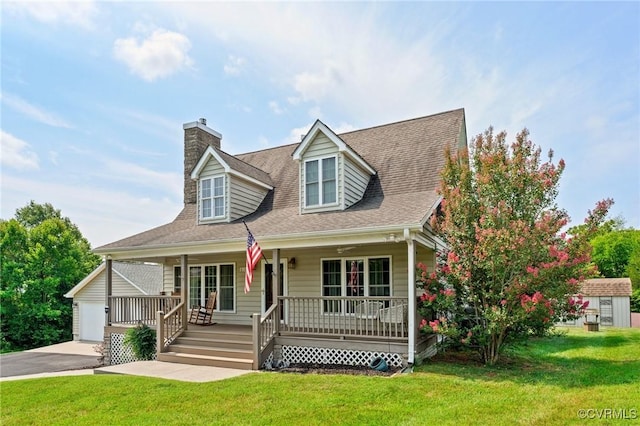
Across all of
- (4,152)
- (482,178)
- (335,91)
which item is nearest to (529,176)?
(482,178)

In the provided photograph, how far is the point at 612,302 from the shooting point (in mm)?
24797

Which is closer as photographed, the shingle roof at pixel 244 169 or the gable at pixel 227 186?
the gable at pixel 227 186

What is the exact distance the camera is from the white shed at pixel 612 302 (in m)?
24.4

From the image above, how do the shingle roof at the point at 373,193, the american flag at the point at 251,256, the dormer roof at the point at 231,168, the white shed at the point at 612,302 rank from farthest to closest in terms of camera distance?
the white shed at the point at 612,302 → the dormer roof at the point at 231,168 → the shingle roof at the point at 373,193 → the american flag at the point at 251,256

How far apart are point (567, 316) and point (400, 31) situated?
843 centimetres

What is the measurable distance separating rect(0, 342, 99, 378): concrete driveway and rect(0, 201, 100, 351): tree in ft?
25.4

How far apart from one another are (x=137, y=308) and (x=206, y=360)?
4531mm

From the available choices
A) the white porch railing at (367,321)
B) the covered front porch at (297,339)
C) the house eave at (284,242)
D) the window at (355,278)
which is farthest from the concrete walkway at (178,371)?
the window at (355,278)

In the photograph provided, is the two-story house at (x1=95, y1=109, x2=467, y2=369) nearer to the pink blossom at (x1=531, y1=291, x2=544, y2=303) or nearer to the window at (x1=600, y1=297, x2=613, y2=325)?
the pink blossom at (x1=531, y1=291, x2=544, y2=303)

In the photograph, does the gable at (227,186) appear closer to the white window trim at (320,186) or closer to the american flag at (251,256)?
the white window trim at (320,186)

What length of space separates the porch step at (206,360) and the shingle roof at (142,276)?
13.6 m

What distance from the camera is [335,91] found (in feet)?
48.0

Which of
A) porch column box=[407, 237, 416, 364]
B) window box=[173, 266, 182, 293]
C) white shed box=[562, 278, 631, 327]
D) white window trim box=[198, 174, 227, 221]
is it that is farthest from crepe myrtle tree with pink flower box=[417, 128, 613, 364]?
white shed box=[562, 278, 631, 327]

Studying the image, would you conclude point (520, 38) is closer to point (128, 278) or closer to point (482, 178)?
point (482, 178)
